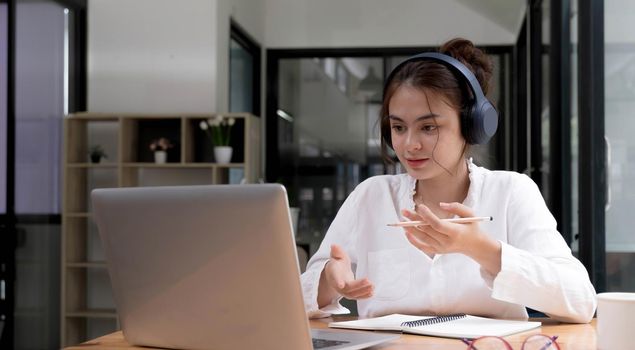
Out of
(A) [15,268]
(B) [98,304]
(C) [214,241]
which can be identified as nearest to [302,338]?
(C) [214,241]

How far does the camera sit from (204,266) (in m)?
1.21

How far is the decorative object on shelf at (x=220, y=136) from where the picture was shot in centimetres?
564

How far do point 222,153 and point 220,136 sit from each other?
0.39 ft

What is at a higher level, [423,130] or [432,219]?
[423,130]

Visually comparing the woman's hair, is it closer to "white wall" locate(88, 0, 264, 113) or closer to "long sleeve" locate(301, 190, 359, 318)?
"long sleeve" locate(301, 190, 359, 318)

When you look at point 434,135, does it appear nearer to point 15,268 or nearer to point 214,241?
point 214,241

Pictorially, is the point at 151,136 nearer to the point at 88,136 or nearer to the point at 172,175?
the point at 172,175

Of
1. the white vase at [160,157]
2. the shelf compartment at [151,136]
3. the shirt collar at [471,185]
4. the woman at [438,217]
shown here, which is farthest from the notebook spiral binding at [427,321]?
the shelf compartment at [151,136]

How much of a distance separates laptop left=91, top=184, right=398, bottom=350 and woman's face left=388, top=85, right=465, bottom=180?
529 mm

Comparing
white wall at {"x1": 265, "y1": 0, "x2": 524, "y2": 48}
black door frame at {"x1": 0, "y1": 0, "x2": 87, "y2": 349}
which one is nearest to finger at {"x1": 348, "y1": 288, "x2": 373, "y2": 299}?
black door frame at {"x1": 0, "y1": 0, "x2": 87, "y2": 349}

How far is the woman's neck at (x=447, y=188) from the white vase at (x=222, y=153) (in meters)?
3.83

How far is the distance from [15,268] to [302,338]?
4329 mm

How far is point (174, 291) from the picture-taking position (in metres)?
1.26

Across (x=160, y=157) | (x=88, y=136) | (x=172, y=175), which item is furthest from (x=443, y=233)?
(x=88, y=136)
